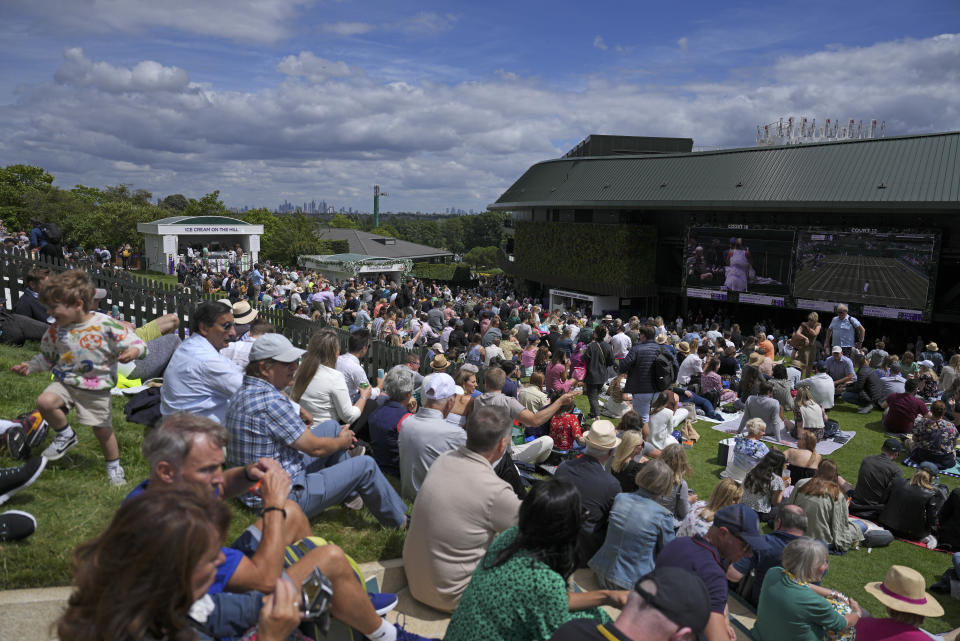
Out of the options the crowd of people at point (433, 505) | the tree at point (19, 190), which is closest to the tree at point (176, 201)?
the tree at point (19, 190)

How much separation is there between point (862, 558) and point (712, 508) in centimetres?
241

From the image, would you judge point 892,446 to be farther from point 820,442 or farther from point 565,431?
point 565,431

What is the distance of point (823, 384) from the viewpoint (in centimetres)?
1170

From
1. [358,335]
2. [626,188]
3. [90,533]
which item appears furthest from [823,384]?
[626,188]

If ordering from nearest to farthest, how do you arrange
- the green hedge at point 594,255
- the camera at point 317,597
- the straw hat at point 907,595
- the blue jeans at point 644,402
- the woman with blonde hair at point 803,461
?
the camera at point 317,597, the straw hat at point 907,595, the woman with blonde hair at point 803,461, the blue jeans at point 644,402, the green hedge at point 594,255

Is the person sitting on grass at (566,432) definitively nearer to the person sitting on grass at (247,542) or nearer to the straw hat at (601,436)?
the straw hat at (601,436)

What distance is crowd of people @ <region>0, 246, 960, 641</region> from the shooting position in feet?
7.39

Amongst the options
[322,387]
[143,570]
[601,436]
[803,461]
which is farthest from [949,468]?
[143,570]

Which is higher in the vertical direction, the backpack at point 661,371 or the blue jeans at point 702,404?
the backpack at point 661,371

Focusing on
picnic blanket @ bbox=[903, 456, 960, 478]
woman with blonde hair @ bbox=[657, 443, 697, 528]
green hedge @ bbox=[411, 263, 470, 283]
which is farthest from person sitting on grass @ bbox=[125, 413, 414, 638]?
green hedge @ bbox=[411, 263, 470, 283]

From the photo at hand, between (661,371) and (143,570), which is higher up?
(143,570)

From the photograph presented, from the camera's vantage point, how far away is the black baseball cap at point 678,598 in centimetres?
225

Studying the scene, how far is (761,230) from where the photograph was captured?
2730cm

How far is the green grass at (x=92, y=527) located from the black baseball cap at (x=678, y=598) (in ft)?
9.24
